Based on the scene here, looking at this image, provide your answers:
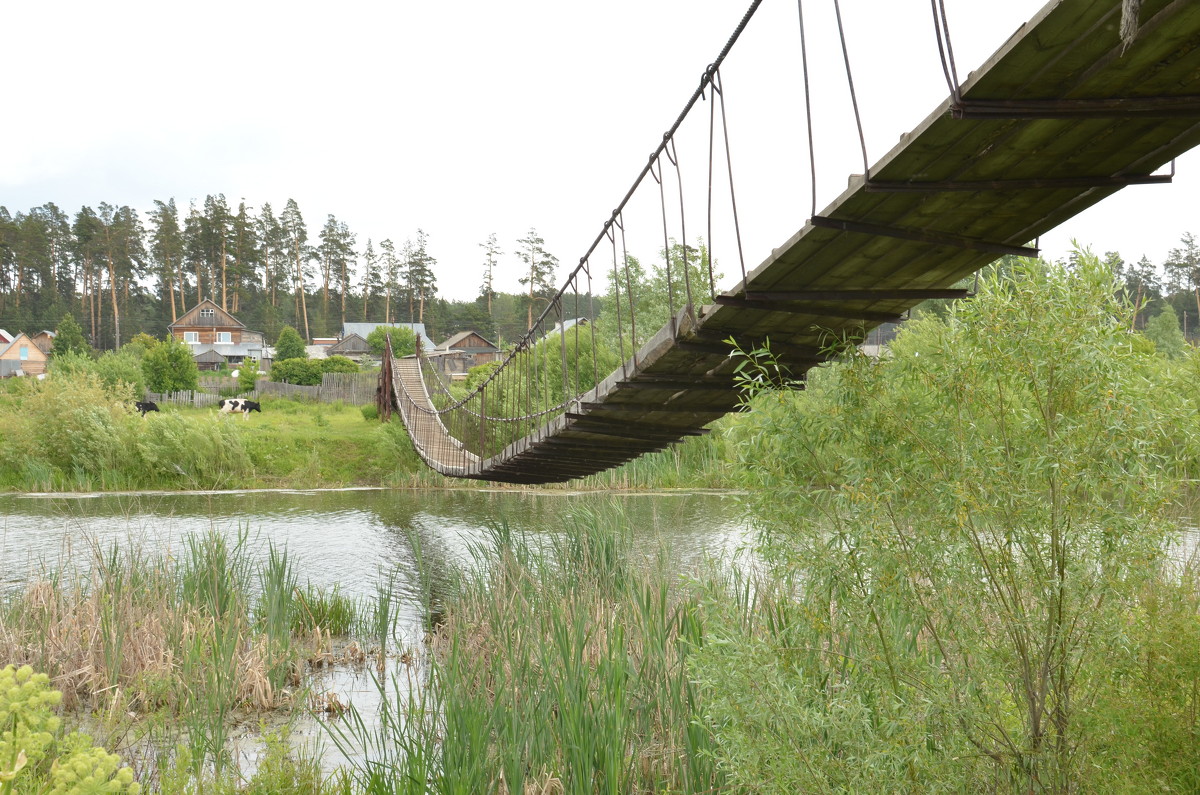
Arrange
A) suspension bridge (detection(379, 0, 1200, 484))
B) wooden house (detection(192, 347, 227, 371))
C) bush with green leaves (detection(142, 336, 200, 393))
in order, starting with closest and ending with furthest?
suspension bridge (detection(379, 0, 1200, 484)) → bush with green leaves (detection(142, 336, 200, 393)) → wooden house (detection(192, 347, 227, 371))

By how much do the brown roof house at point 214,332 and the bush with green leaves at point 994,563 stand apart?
138 feet

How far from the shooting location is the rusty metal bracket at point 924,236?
2.83 meters

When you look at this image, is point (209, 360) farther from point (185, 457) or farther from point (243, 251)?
point (185, 457)

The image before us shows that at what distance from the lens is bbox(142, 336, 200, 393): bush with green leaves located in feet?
80.9

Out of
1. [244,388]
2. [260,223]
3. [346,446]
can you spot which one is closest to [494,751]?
[346,446]

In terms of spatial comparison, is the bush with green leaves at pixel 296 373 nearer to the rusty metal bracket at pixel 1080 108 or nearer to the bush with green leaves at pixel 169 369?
the bush with green leaves at pixel 169 369

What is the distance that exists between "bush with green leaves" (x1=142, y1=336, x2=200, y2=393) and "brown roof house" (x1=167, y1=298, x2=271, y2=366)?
16534mm

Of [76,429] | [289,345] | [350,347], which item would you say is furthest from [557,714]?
[350,347]

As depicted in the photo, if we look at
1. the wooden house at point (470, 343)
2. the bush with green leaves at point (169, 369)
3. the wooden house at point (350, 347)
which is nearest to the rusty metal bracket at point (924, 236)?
the bush with green leaves at point (169, 369)

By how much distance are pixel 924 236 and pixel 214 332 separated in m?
45.0

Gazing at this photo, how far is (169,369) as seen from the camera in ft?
81.6

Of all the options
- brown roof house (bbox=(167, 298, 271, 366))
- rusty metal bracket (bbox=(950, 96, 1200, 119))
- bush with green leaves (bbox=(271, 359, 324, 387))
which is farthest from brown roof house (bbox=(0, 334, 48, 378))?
rusty metal bracket (bbox=(950, 96, 1200, 119))

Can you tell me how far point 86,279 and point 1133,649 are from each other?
172 feet

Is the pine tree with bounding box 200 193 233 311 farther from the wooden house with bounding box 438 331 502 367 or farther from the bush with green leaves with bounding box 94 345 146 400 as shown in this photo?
the bush with green leaves with bounding box 94 345 146 400
